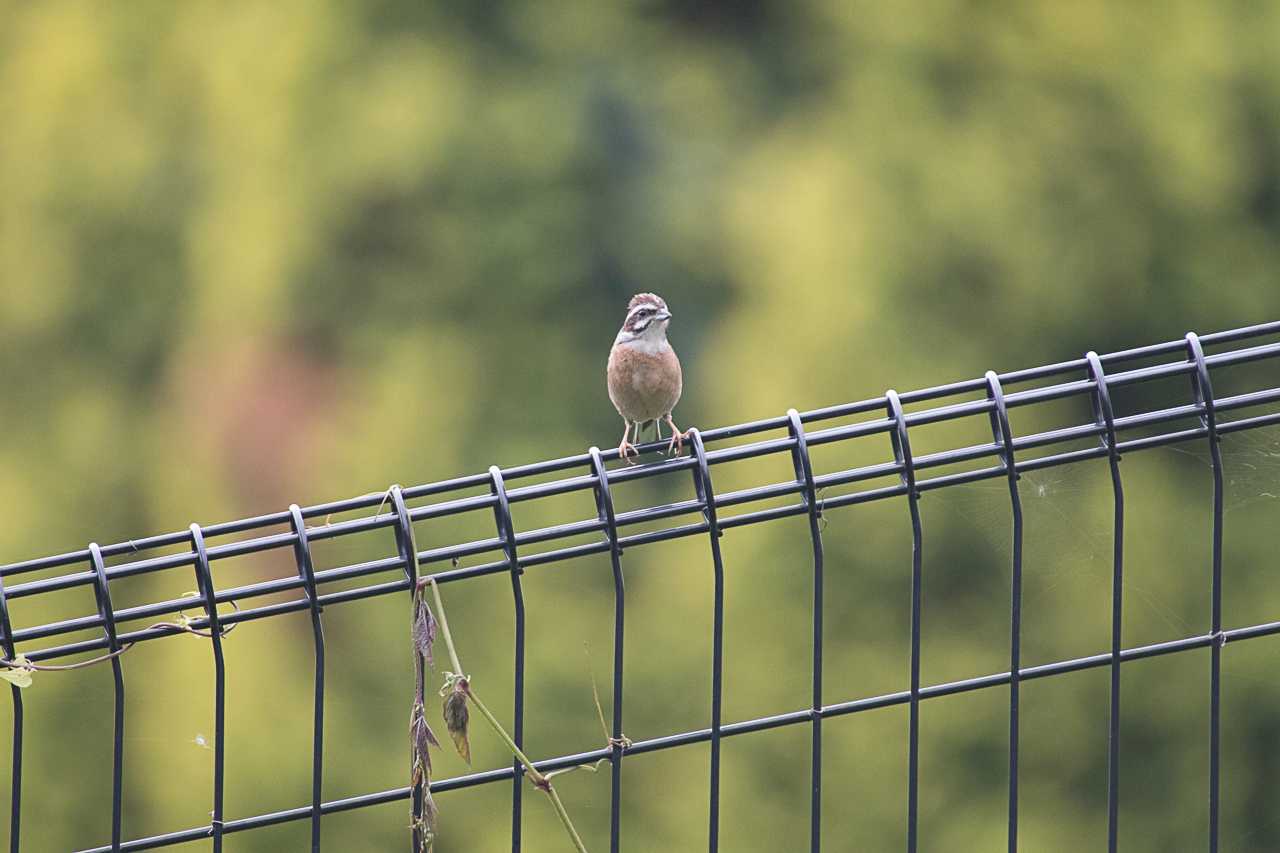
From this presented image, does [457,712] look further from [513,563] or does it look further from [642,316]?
[642,316]

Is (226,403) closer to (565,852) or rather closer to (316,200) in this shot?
(316,200)

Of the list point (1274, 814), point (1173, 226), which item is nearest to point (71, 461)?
point (1173, 226)

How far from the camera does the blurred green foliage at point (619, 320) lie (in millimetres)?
5699

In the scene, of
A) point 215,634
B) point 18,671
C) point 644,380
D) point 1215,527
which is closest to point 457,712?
point 215,634

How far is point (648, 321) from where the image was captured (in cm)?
452

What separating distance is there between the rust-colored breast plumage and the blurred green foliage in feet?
4.71

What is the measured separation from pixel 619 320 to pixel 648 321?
1.73 metres

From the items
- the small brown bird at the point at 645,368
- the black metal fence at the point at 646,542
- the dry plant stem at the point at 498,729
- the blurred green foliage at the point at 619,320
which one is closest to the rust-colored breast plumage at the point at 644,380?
the small brown bird at the point at 645,368

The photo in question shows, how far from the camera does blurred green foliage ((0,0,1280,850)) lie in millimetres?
5699

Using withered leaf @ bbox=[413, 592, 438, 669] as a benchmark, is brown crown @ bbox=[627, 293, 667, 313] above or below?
above

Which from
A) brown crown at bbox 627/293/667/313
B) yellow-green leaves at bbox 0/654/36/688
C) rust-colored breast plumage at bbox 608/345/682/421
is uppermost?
brown crown at bbox 627/293/667/313

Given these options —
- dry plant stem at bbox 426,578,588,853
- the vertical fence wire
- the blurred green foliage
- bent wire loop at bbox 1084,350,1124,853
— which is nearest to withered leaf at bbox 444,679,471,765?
dry plant stem at bbox 426,578,588,853

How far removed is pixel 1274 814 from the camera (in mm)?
5832

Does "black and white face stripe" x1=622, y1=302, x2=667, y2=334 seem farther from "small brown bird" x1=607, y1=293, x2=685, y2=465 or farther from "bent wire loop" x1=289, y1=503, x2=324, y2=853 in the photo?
"bent wire loop" x1=289, y1=503, x2=324, y2=853
